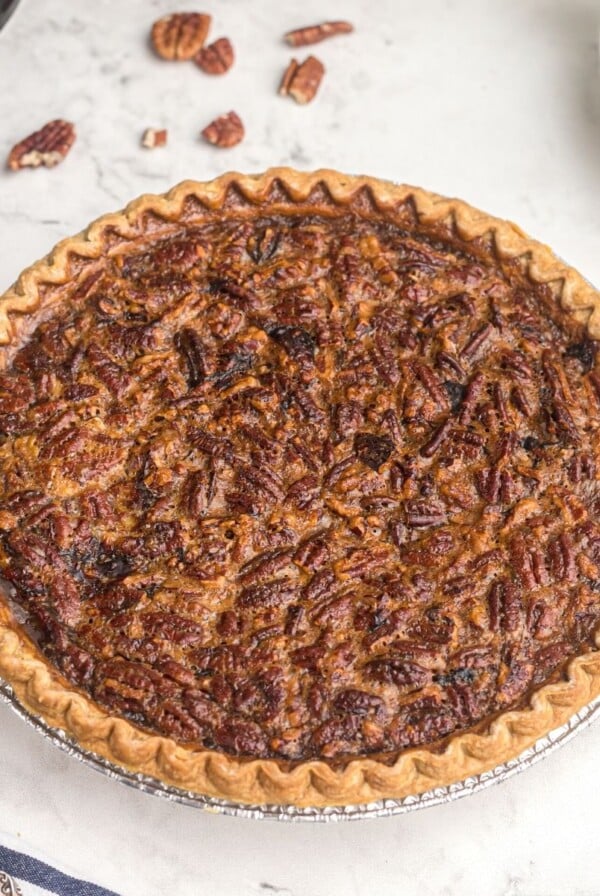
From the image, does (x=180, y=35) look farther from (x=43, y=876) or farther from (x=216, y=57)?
(x=43, y=876)

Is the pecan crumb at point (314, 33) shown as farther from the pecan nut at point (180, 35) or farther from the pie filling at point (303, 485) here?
the pie filling at point (303, 485)

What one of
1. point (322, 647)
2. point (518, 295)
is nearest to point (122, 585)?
point (322, 647)

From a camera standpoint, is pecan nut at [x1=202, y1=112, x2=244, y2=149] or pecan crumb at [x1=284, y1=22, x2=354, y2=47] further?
pecan crumb at [x1=284, y1=22, x2=354, y2=47]

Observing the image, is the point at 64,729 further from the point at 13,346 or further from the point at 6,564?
the point at 13,346

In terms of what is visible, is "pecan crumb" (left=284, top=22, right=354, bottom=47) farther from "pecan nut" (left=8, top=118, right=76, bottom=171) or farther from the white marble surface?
"pecan nut" (left=8, top=118, right=76, bottom=171)

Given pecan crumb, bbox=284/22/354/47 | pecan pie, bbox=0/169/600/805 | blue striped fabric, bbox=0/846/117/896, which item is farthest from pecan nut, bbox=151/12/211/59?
blue striped fabric, bbox=0/846/117/896

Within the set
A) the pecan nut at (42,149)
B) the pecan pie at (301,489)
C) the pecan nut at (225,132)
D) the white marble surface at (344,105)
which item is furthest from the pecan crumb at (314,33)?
A: the pecan pie at (301,489)
